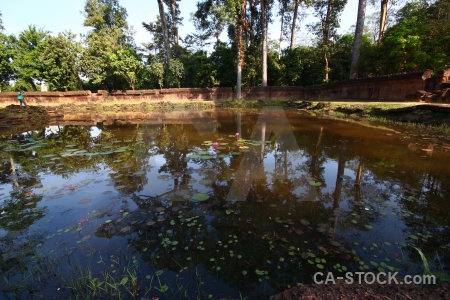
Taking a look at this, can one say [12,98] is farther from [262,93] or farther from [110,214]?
[110,214]

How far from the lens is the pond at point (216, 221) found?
197cm

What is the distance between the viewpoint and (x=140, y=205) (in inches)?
128

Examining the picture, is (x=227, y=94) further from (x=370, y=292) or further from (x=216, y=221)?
(x=370, y=292)

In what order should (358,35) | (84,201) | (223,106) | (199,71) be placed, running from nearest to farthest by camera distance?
(84,201) → (358,35) → (223,106) → (199,71)

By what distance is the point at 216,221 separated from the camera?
280 centimetres

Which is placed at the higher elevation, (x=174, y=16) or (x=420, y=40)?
(x=174, y=16)

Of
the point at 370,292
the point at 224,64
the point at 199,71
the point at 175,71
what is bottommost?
the point at 370,292

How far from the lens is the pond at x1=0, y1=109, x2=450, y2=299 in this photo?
1.97 meters

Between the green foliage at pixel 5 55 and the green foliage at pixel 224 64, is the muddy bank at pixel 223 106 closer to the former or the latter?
the green foliage at pixel 224 64

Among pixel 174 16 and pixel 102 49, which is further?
pixel 174 16

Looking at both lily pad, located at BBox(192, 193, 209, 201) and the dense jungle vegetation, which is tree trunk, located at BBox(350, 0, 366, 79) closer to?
the dense jungle vegetation

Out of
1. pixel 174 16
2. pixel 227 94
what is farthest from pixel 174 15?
pixel 227 94

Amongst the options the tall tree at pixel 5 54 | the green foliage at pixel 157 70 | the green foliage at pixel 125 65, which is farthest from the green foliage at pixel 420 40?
the tall tree at pixel 5 54

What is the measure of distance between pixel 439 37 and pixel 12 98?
115 ft
